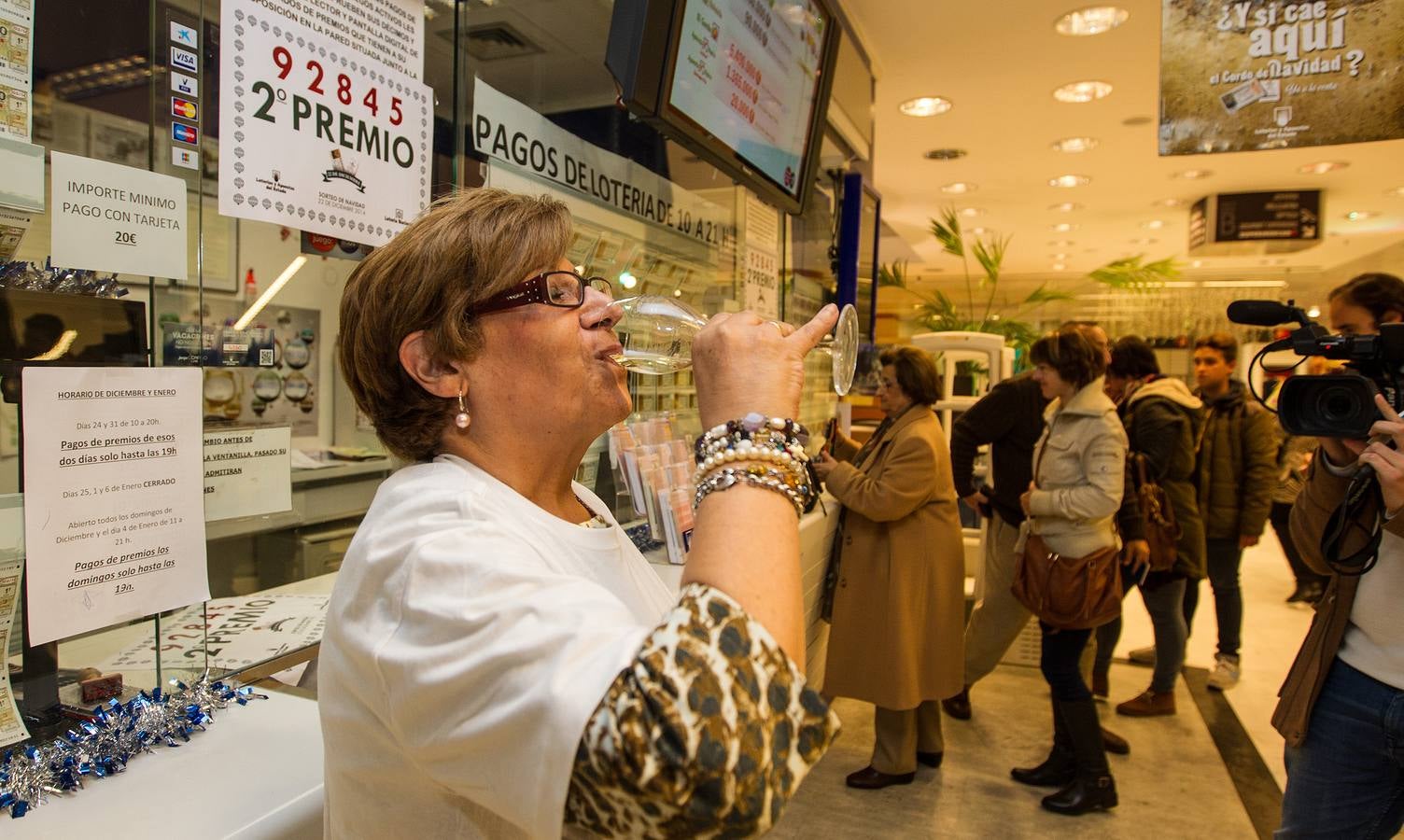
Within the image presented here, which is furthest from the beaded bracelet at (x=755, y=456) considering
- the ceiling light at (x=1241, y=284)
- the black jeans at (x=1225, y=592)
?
the ceiling light at (x=1241, y=284)

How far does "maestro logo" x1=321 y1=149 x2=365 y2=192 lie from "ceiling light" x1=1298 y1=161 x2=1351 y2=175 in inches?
297

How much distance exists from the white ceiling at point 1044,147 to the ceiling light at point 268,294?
8.56 ft

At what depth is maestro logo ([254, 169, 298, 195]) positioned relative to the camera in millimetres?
1246

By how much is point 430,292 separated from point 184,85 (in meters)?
0.66

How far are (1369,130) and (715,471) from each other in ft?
8.95

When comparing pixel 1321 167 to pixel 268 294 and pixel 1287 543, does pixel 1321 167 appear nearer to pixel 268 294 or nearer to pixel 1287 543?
pixel 1287 543

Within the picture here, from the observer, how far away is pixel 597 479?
2.09 m

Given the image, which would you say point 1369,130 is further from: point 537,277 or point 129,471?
point 129,471

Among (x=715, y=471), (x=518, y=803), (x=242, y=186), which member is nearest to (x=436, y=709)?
(x=518, y=803)

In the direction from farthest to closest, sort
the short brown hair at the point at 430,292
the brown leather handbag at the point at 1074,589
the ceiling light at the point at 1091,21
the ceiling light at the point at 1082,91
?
the ceiling light at the point at 1082,91, the ceiling light at the point at 1091,21, the brown leather handbag at the point at 1074,589, the short brown hair at the point at 430,292

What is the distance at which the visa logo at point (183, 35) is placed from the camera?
1.19 meters

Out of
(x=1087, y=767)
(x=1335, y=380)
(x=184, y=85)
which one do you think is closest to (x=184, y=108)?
(x=184, y=85)

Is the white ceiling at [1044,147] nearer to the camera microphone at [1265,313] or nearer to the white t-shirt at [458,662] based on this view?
the camera microphone at [1265,313]

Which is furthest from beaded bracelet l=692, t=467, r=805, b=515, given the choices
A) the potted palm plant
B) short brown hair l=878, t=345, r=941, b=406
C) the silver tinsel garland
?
the potted palm plant
